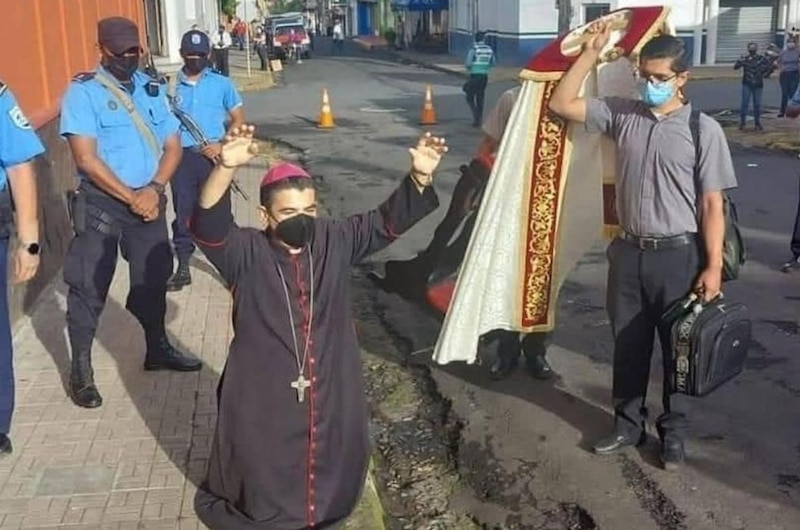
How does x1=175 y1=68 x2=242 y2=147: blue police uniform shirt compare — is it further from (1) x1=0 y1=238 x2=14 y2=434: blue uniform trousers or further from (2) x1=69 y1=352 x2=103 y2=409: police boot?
(1) x1=0 y1=238 x2=14 y2=434: blue uniform trousers

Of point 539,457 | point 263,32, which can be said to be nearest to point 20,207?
point 539,457

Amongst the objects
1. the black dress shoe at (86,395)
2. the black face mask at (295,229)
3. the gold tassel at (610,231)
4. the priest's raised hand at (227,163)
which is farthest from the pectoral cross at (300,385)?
the black dress shoe at (86,395)

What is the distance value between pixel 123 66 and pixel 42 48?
14.0ft

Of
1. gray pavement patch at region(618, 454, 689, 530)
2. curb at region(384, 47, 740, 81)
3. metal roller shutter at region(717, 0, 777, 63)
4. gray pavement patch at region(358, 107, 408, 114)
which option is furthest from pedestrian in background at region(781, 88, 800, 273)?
metal roller shutter at region(717, 0, 777, 63)

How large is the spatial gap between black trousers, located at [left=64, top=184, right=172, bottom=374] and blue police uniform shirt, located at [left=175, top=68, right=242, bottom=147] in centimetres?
194

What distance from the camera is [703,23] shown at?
117 ft

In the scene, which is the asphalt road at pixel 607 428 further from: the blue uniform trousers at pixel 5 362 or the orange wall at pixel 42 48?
the orange wall at pixel 42 48

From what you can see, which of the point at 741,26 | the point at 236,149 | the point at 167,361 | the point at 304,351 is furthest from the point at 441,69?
the point at 236,149

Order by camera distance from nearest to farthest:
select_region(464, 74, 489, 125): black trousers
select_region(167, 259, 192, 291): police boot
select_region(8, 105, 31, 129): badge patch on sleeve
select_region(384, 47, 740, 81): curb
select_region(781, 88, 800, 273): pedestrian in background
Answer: select_region(8, 105, 31, 129): badge patch on sleeve
select_region(167, 259, 192, 291): police boot
select_region(781, 88, 800, 273): pedestrian in background
select_region(464, 74, 489, 125): black trousers
select_region(384, 47, 740, 81): curb

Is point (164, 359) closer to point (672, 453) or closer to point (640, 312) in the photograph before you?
point (640, 312)

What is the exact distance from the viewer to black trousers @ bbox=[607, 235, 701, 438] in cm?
439

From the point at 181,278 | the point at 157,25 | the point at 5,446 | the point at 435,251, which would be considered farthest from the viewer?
the point at 157,25

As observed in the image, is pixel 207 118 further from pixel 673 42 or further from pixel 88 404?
pixel 673 42

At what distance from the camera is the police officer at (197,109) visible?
7.02 meters
